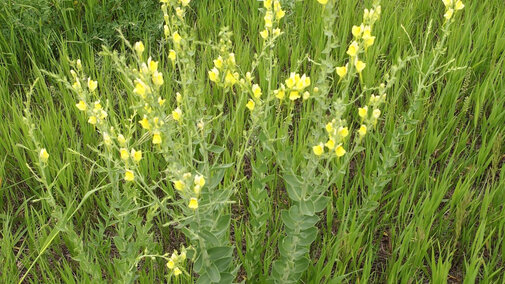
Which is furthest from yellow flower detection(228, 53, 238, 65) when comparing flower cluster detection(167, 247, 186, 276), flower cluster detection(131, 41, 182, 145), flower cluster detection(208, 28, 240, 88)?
flower cluster detection(167, 247, 186, 276)

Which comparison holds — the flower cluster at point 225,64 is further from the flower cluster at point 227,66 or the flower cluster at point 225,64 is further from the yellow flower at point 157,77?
the yellow flower at point 157,77

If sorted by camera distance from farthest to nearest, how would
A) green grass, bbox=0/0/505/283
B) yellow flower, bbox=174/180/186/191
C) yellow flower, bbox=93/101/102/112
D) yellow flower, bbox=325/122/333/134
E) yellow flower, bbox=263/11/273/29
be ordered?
green grass, bbox=0/0/505/283 < yellow flower, bbox=263/11/273/29 < yellow flower, bbox=93/101/102/112 < yellow flower, bbox=325/122/333/134 < yellow flower, bbox=174/180/186/191

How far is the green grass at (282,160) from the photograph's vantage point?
1.79 m

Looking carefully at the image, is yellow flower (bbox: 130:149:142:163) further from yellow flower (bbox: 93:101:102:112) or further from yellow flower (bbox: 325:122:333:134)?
yellow flower (bbox: 325:122:333:134)

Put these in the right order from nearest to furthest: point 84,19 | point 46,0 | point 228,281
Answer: point 228,281 < point 46,0 < point 84,19

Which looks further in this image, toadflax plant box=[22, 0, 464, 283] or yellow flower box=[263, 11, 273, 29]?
yellow flower box=[263, 11, 273, 29]

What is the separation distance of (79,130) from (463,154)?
6.22 feet

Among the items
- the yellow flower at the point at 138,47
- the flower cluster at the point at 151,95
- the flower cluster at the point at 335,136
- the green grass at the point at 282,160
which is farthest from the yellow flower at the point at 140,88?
the flower cluster at the point at 335,136

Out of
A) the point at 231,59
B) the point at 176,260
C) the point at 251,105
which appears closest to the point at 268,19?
the point at 231,59

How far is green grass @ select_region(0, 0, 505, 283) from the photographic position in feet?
5.87

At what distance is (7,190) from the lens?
7.13ft

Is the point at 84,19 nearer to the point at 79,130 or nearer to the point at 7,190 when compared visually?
the point at 79,130

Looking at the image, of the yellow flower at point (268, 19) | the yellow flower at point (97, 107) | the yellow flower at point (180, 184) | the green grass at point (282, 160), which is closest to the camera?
the yellow flower at point (180, 184)

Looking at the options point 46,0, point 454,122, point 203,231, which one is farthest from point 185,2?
point 46,0
